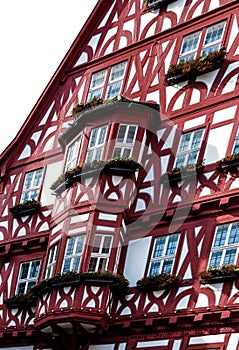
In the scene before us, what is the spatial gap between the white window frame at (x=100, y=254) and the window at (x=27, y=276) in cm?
359

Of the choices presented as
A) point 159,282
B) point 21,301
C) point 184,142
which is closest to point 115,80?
point 184,142

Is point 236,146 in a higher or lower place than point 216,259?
higher

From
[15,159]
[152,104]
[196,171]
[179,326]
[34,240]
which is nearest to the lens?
[179,326]

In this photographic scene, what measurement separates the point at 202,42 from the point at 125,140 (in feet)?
12.1

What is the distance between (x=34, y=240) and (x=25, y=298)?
1985 millimetres

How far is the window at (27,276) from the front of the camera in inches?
1057

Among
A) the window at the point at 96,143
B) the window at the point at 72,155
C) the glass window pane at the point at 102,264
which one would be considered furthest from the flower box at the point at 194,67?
the glass window pane at the point at 102,264

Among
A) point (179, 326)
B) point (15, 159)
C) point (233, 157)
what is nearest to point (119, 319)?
point (179, 326)

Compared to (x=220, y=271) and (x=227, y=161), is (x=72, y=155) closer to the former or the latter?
(x=227, y=161)

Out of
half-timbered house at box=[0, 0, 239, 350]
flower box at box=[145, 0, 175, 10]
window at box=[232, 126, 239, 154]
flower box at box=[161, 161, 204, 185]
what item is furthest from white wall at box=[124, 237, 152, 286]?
flower box at box=[145, 0, 175, 10]

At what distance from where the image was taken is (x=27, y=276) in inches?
1068

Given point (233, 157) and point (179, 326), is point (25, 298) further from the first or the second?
point (233, 157)

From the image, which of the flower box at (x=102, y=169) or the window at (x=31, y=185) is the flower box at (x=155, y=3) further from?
the window at (x=31, y=185)

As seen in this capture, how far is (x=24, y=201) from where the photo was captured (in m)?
28.7
